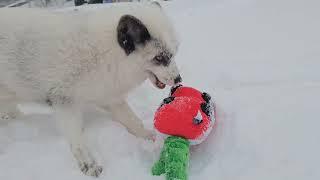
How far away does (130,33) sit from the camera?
7.20 feet

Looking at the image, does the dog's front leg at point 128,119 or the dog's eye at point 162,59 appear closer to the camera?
the dog's eye at point 162,59

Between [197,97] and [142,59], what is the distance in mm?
336

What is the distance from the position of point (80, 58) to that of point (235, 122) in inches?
33.7

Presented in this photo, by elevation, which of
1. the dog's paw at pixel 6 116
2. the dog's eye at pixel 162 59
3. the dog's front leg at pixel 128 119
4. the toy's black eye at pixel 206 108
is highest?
the dog's eye at pixel 162 59

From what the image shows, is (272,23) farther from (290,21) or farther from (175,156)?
(175,156)

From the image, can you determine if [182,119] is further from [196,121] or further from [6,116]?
[6,116]

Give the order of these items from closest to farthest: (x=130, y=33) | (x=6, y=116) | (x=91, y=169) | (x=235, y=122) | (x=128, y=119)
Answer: (x=130, y=33) < (x=91, y=169) < (x=235, y=122) < (x=128, y=119) < (x=6, y=116)

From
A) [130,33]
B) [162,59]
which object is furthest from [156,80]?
[130,33]

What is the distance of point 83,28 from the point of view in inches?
93.3

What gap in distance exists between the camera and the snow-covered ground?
2.17 m

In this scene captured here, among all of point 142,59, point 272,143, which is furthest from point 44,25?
point 272,143

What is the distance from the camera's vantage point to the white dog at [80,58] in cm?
226

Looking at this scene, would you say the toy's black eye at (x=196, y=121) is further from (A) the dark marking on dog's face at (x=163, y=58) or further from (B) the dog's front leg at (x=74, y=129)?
(B) the dog's front leg at (x=74, y=129)

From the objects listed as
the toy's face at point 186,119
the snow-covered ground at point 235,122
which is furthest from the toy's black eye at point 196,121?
the snow-covered ground at point 235,122
